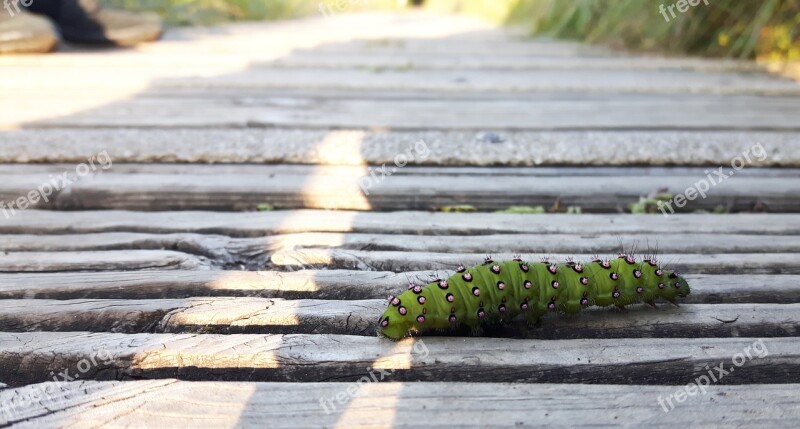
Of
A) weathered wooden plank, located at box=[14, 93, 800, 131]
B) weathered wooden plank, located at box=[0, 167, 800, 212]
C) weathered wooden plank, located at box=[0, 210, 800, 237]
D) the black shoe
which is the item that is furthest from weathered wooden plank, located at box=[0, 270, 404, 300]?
the black shoe

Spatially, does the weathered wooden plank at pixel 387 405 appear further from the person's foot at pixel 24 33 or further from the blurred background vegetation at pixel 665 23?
the person's foot at pixel 24 33

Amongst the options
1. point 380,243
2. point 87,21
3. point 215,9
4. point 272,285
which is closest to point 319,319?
point 272,285

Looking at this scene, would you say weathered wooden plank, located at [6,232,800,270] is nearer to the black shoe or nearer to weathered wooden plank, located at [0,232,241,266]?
weathered wooden plank, located at [0,232,241,266]

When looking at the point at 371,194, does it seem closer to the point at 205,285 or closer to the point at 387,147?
the point at 387,147

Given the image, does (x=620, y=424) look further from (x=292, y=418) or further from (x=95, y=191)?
(x=95, y=191)

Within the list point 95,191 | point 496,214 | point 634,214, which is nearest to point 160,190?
point 95,191
